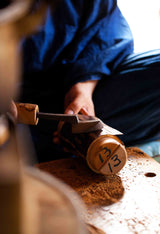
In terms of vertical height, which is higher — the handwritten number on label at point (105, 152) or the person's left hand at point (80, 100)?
the handwritten number on label at point (105, 152)

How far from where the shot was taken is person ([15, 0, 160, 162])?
3.69 ft

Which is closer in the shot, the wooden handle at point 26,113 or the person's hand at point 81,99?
the wooden handle at point 26,113

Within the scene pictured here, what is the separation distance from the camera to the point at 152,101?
1.23 metres

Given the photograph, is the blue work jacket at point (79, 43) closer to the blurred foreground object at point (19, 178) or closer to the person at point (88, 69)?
the person at point (88, 69)

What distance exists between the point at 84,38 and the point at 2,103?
3.25 ft

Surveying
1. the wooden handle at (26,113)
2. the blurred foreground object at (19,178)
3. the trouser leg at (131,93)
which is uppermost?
the blurred foreground object at (19,178)

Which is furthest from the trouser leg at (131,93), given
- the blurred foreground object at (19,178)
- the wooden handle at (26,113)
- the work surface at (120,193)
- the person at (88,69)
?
the blurred foreground object at (19,178)

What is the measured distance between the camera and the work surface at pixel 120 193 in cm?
58

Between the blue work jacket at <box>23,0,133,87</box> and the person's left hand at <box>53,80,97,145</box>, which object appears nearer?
the person's left hand at <box>53,80,97,145</box>

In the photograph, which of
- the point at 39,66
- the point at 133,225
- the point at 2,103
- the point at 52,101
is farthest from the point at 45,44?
the point at 2,103

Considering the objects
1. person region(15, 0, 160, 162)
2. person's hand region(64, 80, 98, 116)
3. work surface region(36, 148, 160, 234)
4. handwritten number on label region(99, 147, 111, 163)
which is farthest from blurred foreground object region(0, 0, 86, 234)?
person region(15, 0, 160, 162)

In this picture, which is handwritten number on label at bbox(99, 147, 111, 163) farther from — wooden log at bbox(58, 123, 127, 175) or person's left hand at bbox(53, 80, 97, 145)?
person's left hand at bbox(53, 80, 97, 145)

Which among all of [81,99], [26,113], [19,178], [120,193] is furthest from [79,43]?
[19,178]

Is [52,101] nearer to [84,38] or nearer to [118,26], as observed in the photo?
[84,38]
